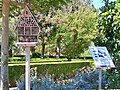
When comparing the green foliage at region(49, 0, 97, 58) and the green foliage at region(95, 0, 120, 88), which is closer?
the green foliage at region(95, 0, 120, 88)

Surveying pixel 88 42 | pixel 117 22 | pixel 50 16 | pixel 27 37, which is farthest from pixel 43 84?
pixel 50 16

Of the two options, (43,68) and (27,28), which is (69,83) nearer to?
(27,28)

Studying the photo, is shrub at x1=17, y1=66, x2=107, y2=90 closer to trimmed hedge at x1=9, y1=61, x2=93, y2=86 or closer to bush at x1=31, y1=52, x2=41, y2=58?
trimmed hedge at x1=9, y1=61, x2=93, y2=86

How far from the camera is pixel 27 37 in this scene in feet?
19.6

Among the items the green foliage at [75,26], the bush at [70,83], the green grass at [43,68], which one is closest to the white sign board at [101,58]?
the bush at [70,83]

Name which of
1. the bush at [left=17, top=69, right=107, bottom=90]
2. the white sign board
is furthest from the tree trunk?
the white sign board

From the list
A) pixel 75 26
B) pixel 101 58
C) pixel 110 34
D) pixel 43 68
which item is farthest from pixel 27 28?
pixel 75 26

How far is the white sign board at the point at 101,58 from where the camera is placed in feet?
22.0

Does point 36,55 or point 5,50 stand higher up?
point 5,50

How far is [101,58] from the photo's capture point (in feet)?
22.6

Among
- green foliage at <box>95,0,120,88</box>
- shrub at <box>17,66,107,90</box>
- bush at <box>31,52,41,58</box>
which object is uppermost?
green foliage at <box>95,0,120,88</box>

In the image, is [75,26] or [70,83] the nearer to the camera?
[70,83]

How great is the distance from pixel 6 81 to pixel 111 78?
8.97 feet

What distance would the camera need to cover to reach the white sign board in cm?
671
